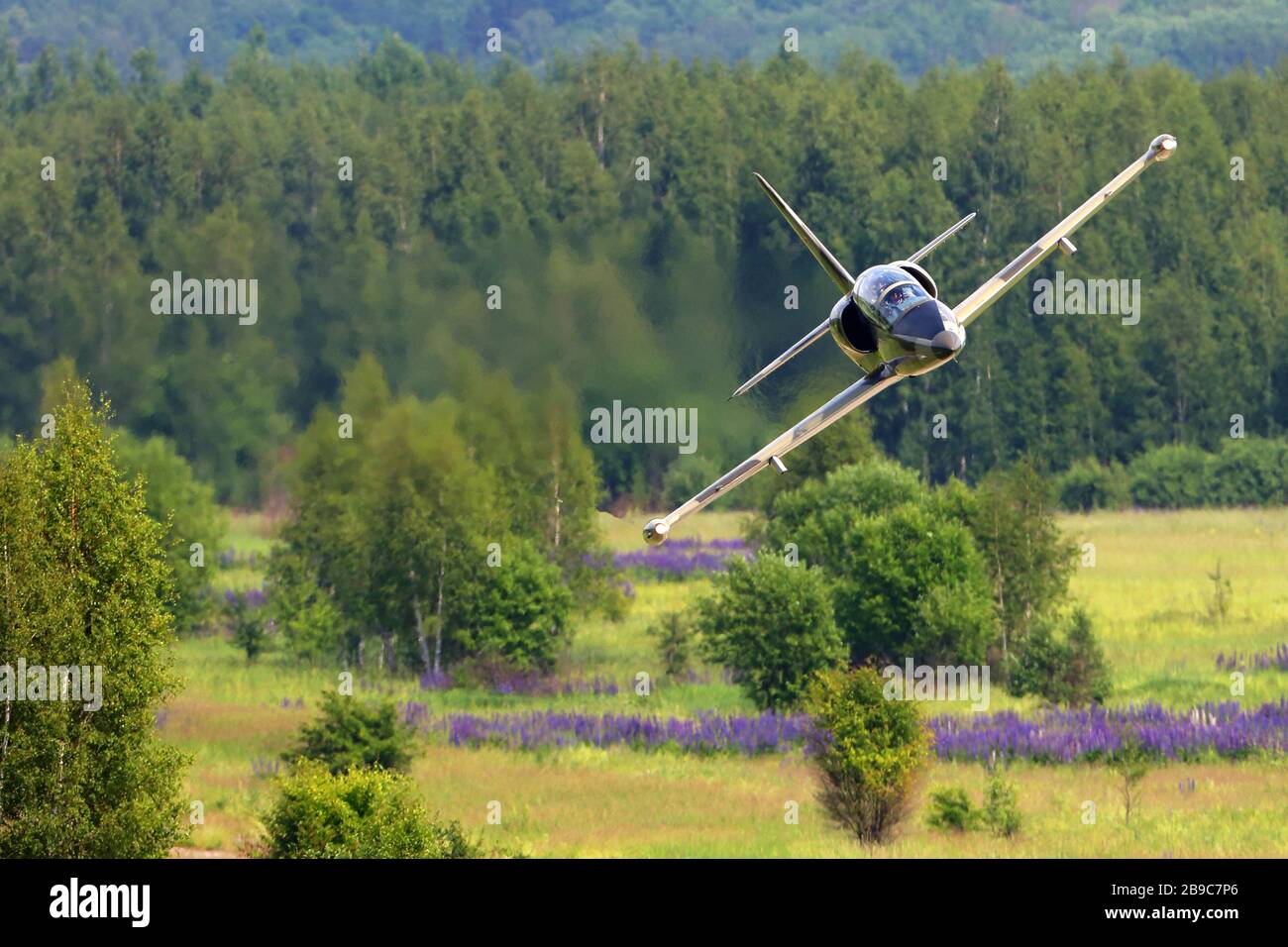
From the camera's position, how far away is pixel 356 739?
5131 cm

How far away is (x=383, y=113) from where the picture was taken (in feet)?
515

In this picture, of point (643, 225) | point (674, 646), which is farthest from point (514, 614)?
point (643, 225)

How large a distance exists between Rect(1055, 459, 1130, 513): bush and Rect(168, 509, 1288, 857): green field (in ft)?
87.8

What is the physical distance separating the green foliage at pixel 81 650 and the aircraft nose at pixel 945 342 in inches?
783

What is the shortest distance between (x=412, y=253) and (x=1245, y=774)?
4650 cm

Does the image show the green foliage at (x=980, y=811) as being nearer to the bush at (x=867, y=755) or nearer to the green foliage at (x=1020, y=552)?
the bush at (x=867, y=755)

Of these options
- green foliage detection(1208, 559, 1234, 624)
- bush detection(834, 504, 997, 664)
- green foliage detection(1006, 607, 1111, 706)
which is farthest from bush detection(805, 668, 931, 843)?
green foliage detection(1208, 559, 1234, 624)

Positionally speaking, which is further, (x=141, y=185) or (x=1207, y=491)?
(x=141, y=185)

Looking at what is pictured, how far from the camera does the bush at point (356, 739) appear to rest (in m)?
50.6

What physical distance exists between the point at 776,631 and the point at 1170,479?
52.1 metres

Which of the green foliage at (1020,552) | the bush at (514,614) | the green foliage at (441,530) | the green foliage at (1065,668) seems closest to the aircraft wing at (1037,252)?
the green foliage at (1065,668)

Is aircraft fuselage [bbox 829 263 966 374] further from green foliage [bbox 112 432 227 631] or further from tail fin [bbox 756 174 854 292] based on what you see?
green foliage [bbox 112 432 227 631]

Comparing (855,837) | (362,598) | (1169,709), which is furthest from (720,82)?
(855,837)
